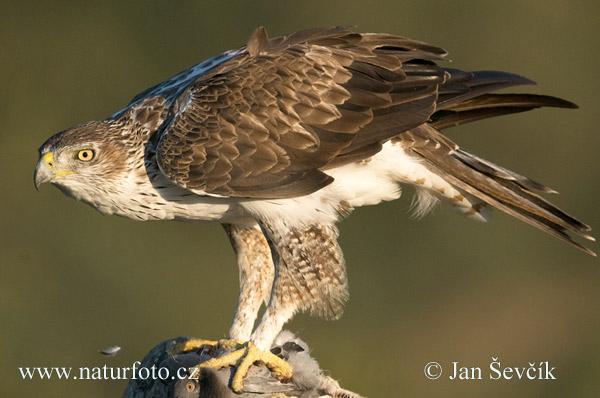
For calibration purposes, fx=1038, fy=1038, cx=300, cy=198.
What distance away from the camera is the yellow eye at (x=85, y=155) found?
583 centimetres

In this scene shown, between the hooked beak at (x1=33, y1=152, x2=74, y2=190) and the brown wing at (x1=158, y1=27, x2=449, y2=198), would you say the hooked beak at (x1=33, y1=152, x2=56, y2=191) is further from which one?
the brown wing at (x1=158, y1=27, x2=449, y2=198)

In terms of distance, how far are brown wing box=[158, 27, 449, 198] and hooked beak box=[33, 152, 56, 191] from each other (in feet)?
2.02

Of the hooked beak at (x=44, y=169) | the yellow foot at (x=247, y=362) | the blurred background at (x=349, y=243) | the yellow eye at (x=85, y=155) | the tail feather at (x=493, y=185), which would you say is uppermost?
the blurred background at (x=349, y=243)

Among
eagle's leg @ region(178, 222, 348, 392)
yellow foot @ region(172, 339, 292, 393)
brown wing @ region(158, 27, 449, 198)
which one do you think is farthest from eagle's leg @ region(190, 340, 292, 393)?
brown wing @ region(158, 27, 449, 198)

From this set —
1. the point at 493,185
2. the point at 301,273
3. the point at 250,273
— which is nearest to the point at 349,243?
the point at 250,273

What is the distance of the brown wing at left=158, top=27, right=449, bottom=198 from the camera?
18.7ft

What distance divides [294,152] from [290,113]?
0.22 m

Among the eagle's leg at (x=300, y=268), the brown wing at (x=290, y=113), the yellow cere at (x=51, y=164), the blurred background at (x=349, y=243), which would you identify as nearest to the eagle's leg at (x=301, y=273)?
the eagle's leg at (x=300, y=268)

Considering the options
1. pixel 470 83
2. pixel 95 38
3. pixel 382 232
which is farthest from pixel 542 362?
pixel 95 38

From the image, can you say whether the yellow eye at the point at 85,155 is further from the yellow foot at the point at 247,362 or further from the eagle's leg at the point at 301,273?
the yellow foot at the point at 247,362

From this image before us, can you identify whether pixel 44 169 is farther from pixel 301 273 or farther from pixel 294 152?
pixel 301 273

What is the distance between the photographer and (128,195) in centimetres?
588

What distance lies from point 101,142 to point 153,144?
296 millimetres

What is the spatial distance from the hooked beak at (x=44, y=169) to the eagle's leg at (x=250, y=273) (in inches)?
49.8
